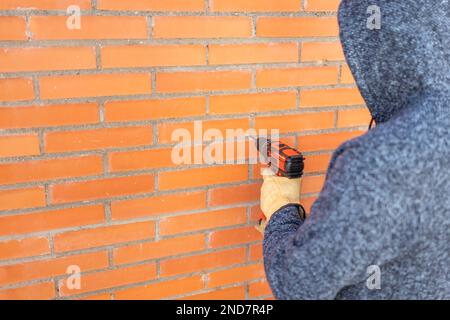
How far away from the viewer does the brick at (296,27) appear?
70.6 inches

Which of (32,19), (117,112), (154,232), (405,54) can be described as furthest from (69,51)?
(405,54)

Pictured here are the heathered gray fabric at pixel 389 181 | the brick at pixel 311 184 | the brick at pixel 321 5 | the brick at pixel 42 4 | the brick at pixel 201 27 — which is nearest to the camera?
the heathered gray fabric at pixel 389 181

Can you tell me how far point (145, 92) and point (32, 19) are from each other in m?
0.44

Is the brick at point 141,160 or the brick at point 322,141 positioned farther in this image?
the brick at point 322,141

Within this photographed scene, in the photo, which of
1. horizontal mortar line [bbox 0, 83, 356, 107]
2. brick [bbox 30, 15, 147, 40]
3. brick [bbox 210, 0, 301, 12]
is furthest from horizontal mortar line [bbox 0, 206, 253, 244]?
brick [bbox 210, 0, 301, 12]

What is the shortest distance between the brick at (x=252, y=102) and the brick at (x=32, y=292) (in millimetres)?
912

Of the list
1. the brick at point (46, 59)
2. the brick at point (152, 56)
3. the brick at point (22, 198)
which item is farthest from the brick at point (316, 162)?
the brick at point (22, 198)

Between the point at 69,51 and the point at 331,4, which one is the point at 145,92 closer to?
the point at 69,51

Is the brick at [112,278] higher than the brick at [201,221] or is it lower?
lower

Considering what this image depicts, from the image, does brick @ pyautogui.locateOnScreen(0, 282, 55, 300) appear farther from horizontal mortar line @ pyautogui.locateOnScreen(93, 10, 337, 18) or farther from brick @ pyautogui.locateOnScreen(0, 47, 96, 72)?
horizontal mortar line @ pyautogui.locateOnScreen(93, 10, 337, 18)

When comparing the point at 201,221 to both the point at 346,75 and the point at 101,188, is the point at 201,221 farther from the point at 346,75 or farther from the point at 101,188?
the point at 346,75

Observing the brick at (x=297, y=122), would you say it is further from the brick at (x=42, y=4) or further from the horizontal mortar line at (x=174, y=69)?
the brick at (x=42, y=4)

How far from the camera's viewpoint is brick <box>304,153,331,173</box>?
204 centimetres

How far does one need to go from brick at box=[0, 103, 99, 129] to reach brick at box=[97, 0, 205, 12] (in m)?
0.34
